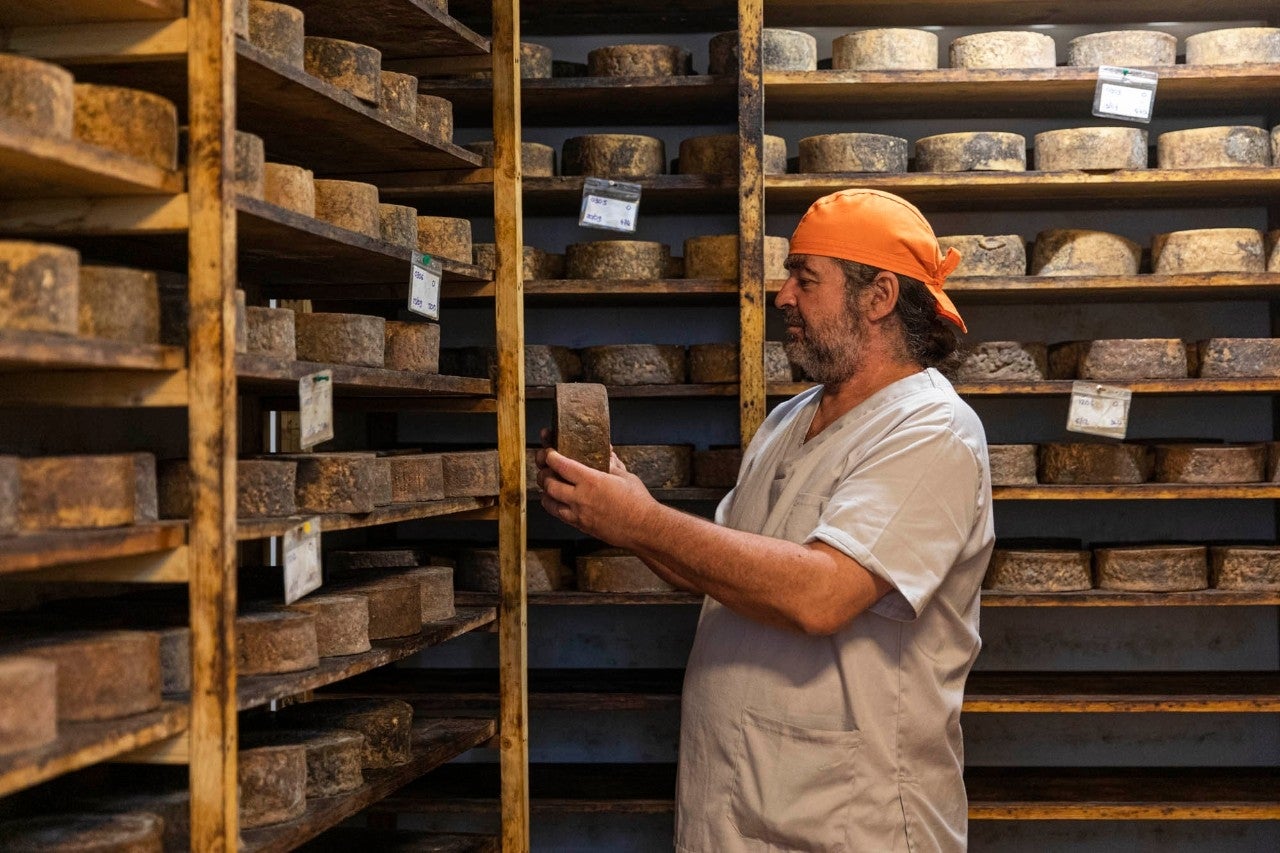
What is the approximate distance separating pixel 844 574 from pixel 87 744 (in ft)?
4.13

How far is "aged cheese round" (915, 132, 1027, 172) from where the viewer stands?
378cm

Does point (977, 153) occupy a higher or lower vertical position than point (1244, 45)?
lower

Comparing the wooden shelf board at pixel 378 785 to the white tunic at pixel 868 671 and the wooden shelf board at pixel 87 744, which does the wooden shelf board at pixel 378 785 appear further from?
the white tunic at pixel 868 671

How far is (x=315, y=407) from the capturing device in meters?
2.24

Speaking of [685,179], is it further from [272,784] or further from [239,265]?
[272,784]

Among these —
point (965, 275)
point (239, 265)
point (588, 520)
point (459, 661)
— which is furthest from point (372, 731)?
point (965, 275)

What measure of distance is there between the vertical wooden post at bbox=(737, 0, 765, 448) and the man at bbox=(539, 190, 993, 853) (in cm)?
96

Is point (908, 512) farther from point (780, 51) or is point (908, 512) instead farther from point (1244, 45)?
point (1244, 45)

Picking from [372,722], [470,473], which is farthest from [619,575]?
[372,722]

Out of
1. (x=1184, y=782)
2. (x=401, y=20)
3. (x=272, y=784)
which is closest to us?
(x=272, y=784)

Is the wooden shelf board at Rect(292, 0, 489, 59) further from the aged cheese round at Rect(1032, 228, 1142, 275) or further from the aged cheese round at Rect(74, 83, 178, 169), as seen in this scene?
the aged cheese round at Rect(1032, 228, 1142, 275)

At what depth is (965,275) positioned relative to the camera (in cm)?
376

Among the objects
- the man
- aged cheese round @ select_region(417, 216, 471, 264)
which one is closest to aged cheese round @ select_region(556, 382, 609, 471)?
the man

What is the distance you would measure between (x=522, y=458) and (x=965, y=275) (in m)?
1.47
